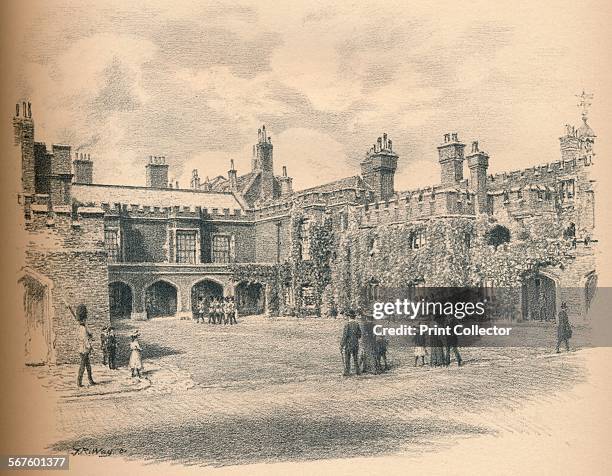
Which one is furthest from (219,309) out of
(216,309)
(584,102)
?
(584,102)

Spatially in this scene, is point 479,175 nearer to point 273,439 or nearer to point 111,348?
point 273,439

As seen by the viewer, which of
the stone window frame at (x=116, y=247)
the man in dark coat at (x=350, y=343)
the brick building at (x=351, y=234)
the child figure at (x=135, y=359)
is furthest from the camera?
the man in dark coat at (x=350, y=343)

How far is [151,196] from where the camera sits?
22.7 ft

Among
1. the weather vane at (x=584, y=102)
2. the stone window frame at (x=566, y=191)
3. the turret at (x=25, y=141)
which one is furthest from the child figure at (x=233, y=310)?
the weather vane at (x=584, y=102)

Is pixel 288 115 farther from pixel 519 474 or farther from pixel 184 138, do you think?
pixel 519 474

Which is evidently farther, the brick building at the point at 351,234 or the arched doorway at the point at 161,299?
the brick building at the point at 351,234

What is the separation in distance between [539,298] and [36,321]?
18.1 feet

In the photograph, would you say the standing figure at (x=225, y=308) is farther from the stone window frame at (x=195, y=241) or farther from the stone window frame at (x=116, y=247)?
the stone window frame at (x=116, y=247)

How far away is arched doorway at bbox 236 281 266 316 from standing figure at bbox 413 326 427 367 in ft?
5.74

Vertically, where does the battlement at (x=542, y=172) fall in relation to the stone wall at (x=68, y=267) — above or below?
above

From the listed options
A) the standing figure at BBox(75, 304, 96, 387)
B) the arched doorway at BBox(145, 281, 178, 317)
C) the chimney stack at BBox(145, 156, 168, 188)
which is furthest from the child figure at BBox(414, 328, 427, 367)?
the standing figure at BBox(75, 304, 96, 387)
